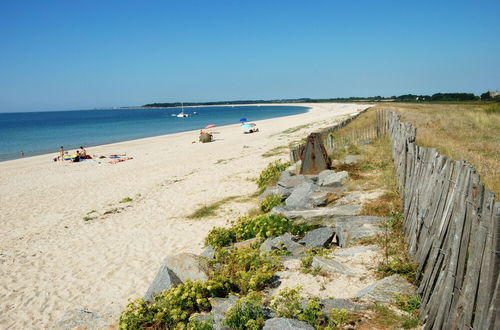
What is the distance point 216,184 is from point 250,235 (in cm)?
710

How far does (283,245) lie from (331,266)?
1301 millimetres

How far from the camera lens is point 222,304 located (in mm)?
4277

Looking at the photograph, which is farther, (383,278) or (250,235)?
(250,235)

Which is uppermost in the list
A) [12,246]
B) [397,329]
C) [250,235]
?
[397,329]

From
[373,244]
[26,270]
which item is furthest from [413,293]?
[26,270]

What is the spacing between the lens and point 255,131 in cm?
4125

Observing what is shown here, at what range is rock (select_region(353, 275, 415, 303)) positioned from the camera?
385 cm

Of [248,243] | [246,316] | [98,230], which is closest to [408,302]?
[246,316]

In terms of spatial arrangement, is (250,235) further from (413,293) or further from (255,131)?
(255,131)

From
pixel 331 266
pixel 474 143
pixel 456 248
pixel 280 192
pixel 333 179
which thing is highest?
pixel 456 248

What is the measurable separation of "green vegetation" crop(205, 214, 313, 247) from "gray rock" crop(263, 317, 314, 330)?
3.01 meters

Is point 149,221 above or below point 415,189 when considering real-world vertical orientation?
below

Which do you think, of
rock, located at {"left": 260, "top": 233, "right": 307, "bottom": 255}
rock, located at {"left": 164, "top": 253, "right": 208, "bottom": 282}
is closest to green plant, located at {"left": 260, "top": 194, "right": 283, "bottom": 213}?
rock, located at {"left": 260, "top": 233, "right": 307, "bottom": 255}

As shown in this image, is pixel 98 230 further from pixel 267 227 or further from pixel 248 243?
pixel 267 227
